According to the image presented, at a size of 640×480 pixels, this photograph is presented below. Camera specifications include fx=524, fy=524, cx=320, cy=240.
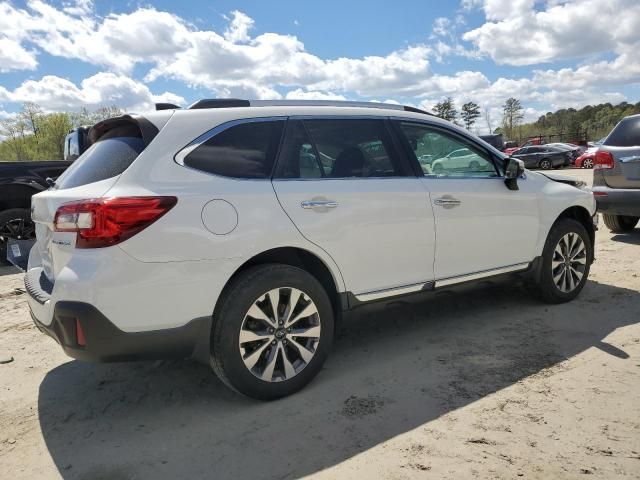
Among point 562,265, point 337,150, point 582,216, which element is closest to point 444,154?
point 337,150

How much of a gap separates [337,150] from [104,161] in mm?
1445

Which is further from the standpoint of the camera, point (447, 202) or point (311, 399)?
point (447, 202)

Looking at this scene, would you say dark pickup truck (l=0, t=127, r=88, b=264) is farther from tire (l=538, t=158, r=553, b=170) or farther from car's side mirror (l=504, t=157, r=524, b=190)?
tire (l=538, t=158, r=553, b=170)

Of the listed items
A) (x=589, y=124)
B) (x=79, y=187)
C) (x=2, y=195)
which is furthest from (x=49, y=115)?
(x=79, y=187)

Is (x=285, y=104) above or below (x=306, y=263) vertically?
above

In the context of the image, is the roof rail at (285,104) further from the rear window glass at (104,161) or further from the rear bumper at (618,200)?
the rear bumper at (618,200)

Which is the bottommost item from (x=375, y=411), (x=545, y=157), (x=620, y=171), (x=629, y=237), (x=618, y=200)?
(x=375, y=411)

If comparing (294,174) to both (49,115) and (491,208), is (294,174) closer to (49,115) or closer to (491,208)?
(491,208)

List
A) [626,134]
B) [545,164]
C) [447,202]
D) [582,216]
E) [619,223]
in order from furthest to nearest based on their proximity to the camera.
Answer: [545,164]
[619,223]
[626,134]
[582,216]
[447,202]

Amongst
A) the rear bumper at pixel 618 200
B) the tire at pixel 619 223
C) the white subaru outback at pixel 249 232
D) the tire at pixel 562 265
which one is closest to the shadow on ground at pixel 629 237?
the tire at pixel 619 223

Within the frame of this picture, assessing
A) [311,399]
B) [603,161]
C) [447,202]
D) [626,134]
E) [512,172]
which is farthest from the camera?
[603,161]

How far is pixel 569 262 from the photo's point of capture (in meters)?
4.80

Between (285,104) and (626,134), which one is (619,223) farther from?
(285,104)

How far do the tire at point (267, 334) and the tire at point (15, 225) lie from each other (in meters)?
6.08
